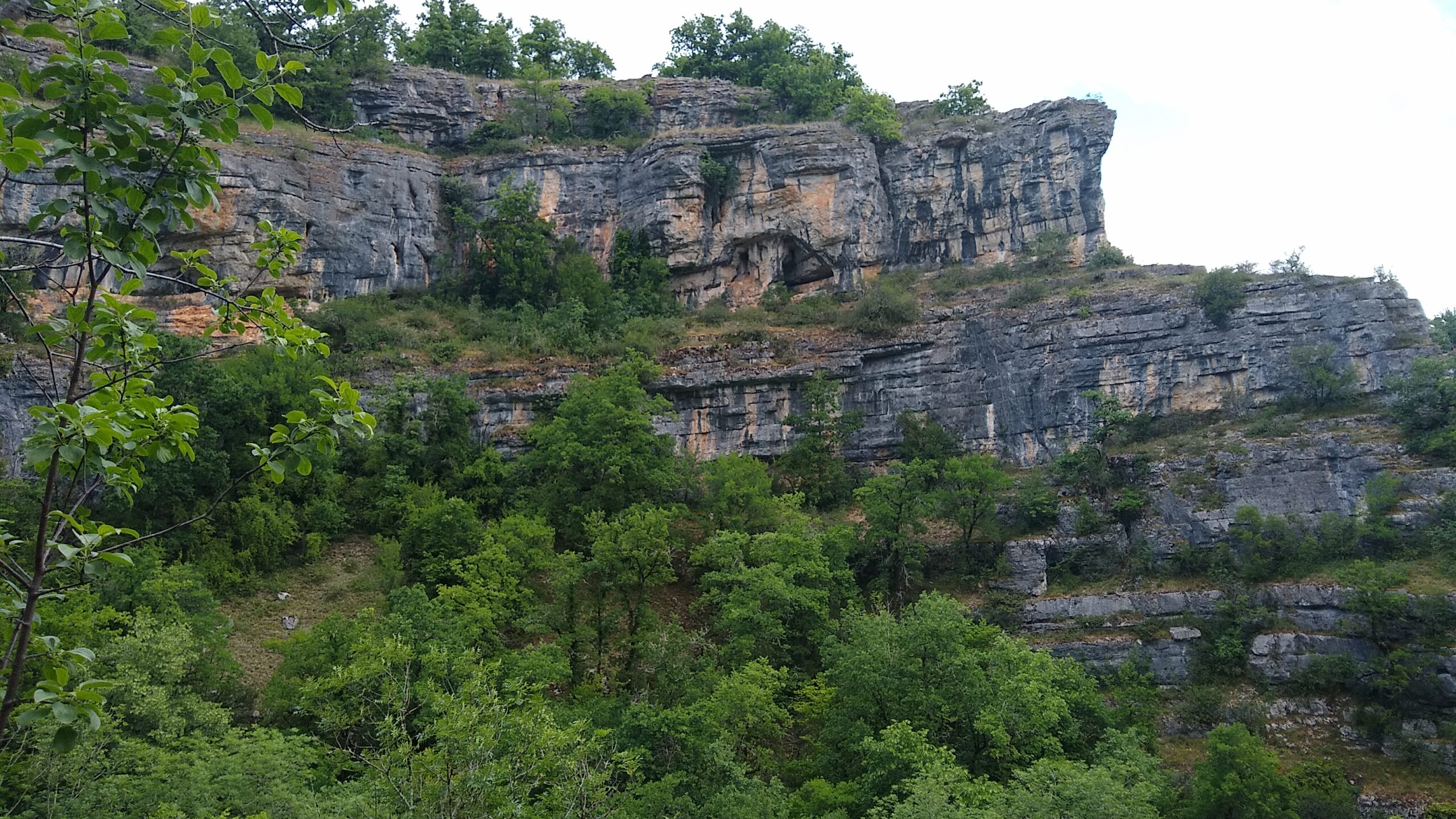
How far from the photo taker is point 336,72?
44438 millimetres

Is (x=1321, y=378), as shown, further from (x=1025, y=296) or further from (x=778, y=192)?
(x=778, y=192)

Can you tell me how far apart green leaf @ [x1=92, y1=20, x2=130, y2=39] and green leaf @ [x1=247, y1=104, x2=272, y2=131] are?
53 cm

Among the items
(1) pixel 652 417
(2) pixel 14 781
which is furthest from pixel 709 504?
(2) pixel 14 781

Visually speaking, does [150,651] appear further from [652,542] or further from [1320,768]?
[1320,768]

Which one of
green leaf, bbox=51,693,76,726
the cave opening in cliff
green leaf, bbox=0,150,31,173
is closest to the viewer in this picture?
green leaf, bbox=51,693,76,726

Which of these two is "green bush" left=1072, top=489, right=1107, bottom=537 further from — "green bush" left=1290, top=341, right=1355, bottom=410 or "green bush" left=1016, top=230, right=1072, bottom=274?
"green bush" left=1016, top=230, right=1072, bottom=274

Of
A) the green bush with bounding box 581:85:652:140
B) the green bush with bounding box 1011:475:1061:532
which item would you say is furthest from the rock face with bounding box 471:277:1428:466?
the green bush with bounding box 581:85:652:140

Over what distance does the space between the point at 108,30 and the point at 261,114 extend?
0.64 meters

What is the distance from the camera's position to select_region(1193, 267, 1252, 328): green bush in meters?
35.3

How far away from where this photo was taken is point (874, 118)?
4609cm

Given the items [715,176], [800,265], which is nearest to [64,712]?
[715,176]

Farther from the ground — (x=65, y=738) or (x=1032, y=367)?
(x=65, y=738)

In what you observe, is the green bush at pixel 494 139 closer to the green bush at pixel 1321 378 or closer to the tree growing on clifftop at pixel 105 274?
the green bush at pixel 1321 378

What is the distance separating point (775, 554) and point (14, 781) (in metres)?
16.7
